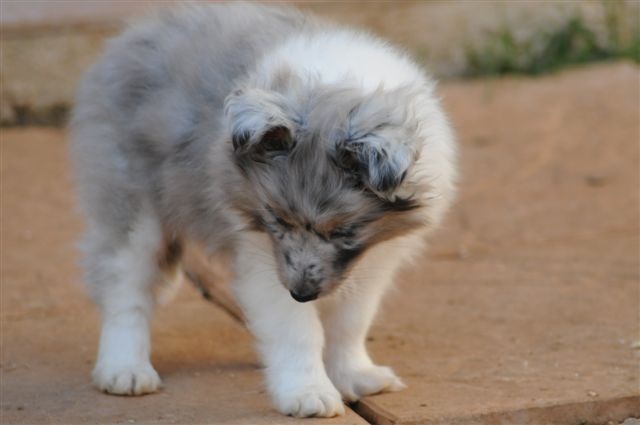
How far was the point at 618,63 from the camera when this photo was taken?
884 cm

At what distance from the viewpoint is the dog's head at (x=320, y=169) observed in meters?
3.71

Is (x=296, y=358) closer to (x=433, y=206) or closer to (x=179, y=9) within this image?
(x=433, y=206)

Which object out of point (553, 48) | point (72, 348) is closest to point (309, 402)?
point (72, 348)

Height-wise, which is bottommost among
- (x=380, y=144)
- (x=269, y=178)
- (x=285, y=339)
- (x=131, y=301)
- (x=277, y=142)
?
(x=131, y=301)

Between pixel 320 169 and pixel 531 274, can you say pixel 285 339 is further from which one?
pixel 531 274

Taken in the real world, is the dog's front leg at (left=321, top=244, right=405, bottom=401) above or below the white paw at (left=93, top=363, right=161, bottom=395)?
above

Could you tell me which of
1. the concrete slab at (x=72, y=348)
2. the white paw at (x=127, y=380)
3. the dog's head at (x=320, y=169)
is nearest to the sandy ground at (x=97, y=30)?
the concrete slab at (x=72, y=348)

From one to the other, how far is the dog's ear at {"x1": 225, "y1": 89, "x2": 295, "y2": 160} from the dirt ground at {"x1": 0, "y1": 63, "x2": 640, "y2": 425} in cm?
88

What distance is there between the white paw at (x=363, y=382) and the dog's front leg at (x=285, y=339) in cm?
23

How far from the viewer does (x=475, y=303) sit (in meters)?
5.44

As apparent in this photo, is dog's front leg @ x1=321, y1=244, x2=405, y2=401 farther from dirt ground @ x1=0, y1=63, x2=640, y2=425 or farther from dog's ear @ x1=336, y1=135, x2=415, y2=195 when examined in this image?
dog's ear @ x1=336, y1=135, x2=415, y2=195

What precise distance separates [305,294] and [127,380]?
916 mm

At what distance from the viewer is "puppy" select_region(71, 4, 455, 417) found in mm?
3770

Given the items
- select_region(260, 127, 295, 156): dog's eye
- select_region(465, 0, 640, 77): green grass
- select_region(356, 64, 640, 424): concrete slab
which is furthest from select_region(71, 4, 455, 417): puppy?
select_region(465, 0, 640, 77): green grass
